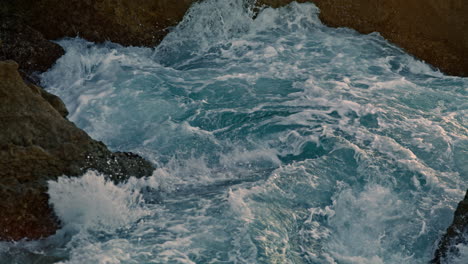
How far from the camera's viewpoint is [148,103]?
7562 mm

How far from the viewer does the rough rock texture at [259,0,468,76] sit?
8.96m

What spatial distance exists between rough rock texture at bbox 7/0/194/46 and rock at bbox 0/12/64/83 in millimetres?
327

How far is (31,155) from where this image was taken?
4934 mm

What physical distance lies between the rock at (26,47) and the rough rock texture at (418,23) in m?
4.85

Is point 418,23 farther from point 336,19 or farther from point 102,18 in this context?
point 102,18

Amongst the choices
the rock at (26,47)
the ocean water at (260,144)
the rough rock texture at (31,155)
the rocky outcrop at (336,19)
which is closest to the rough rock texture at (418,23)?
the rocky outcrop at (336,19)

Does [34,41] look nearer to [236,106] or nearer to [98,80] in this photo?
[98,80]

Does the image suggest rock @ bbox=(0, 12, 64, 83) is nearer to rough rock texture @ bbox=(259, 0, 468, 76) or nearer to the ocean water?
the ocean water

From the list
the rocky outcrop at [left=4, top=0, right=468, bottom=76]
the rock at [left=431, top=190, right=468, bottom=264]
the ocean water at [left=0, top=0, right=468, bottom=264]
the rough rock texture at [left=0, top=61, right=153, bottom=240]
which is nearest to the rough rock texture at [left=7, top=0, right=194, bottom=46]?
the rocky outcrop at [left=4, top=0, right=468, bottom=76]

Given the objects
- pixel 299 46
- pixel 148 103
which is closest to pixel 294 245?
pixel 148 103

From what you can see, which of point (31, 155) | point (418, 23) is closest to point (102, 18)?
point (31, 155)

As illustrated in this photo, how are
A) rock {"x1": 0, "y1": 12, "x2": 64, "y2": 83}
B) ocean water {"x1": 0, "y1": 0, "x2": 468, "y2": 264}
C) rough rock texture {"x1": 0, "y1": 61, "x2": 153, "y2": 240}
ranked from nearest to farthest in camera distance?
rough rock texture {"x1": 0, "y1": 61, "x2": 153, "y2": 240} → ocean water {"x1": 0, "y1": 0, "x2": 468, "y2": 264} → rock {"x1": 0, "y1": 12, "x2": 64, "y2": 83}

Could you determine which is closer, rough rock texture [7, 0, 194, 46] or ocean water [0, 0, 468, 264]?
ocean water [0, 0, 468, 264]

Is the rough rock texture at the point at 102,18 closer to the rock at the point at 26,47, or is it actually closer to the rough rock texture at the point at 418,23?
the rock at the point at 26,47
